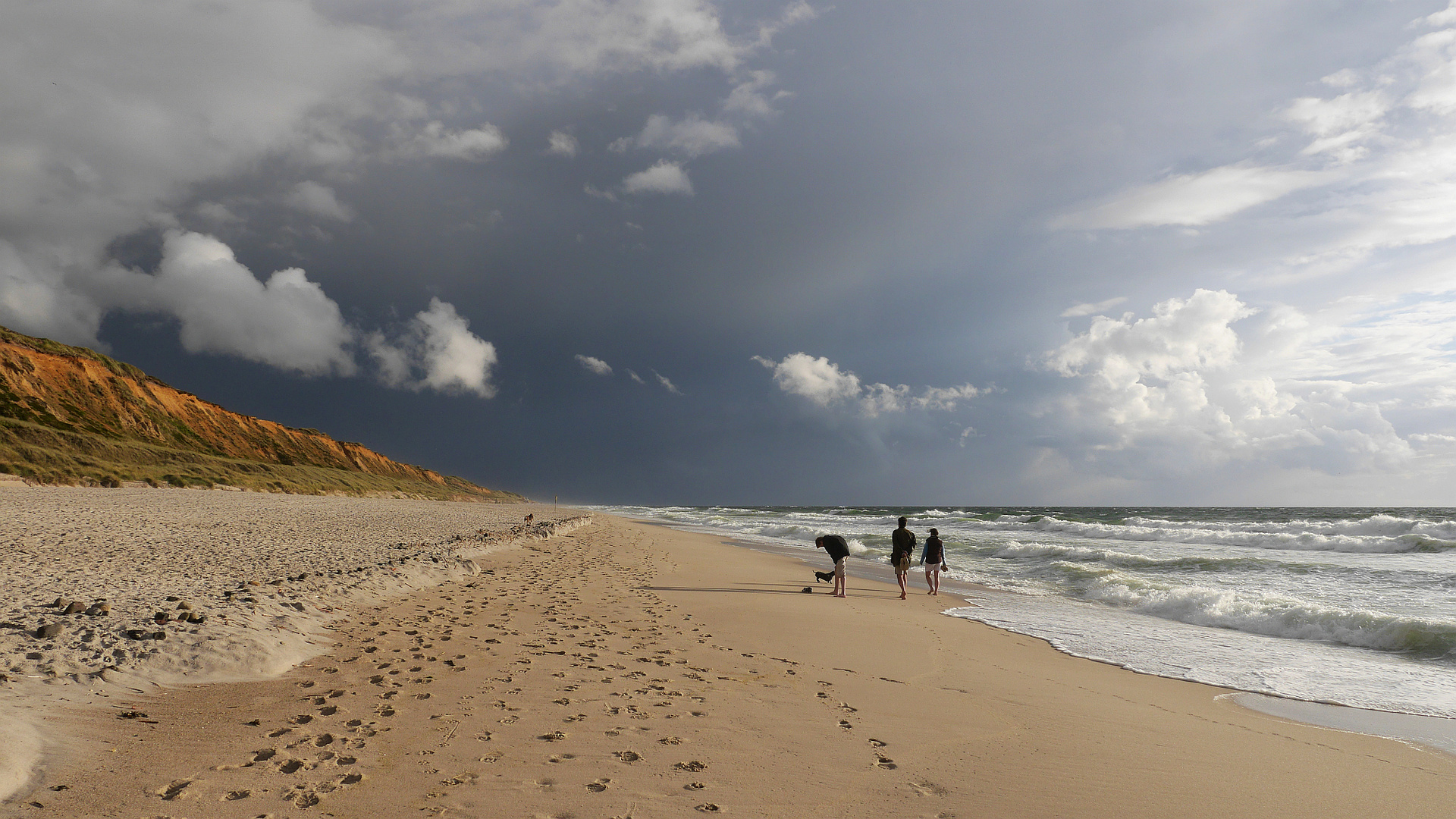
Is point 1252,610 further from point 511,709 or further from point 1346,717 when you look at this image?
point 511,709

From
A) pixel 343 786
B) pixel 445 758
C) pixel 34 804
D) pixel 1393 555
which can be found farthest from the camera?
pixel 1393 555

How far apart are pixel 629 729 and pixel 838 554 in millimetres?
9579

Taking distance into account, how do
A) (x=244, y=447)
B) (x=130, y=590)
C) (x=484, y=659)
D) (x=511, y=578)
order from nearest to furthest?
(x=484, y=659) < (x=130, y=590) < (x=511, y=578) < (x=244, y=447)

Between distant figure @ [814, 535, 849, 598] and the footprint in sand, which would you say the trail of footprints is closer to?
the footprint in sand

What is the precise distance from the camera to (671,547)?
2430 cm

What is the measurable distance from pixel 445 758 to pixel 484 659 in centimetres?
261

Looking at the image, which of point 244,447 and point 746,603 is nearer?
point 746,603

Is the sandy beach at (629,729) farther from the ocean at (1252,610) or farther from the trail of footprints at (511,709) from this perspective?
the ocean at (1252,610)

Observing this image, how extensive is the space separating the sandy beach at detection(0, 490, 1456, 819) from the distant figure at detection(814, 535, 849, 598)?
13.9 ft

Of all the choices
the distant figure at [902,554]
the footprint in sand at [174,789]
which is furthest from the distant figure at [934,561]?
the footprint in sand at [174,789]

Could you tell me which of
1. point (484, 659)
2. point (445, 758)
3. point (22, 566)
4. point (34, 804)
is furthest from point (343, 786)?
point (22, 566)

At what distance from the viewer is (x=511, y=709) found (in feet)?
17.0

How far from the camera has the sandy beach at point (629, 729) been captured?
12.4ft

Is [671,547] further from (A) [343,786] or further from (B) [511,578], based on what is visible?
(A) [343,786]
